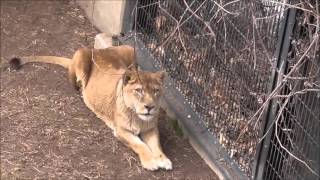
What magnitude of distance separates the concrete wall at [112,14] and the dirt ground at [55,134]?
1.14ft

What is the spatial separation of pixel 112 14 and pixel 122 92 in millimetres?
1812

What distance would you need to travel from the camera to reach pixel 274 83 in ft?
19.0

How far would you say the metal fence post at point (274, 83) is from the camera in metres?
5.62

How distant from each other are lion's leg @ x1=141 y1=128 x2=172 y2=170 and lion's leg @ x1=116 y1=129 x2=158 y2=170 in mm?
54

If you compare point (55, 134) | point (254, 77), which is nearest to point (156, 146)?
point (55, 134)

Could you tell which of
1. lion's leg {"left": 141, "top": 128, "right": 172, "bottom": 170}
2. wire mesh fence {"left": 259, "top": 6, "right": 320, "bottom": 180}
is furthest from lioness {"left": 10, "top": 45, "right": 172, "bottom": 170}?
wire mesh fence {"left": 259, "top": 6, "right": 320, "bottom": 180}

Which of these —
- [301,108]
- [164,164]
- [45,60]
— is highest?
[301,108]

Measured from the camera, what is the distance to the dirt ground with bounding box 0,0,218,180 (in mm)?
6305

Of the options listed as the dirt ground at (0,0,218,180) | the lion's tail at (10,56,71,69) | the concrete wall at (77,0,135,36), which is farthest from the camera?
the concrete wall at (77,0,135,36)

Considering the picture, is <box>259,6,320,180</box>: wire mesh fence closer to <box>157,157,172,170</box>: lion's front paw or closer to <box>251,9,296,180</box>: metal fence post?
<box>251,9,296,180</box>: metal fence post

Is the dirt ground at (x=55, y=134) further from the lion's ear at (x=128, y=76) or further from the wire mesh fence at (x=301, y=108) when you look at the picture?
the wire mesh fence at (x=301, y=108)

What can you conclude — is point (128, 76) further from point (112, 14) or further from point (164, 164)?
point (112, 14)

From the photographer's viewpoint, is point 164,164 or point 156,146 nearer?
point 164,164

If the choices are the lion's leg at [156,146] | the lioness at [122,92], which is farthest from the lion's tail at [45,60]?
the lion's leg at [156,146]
